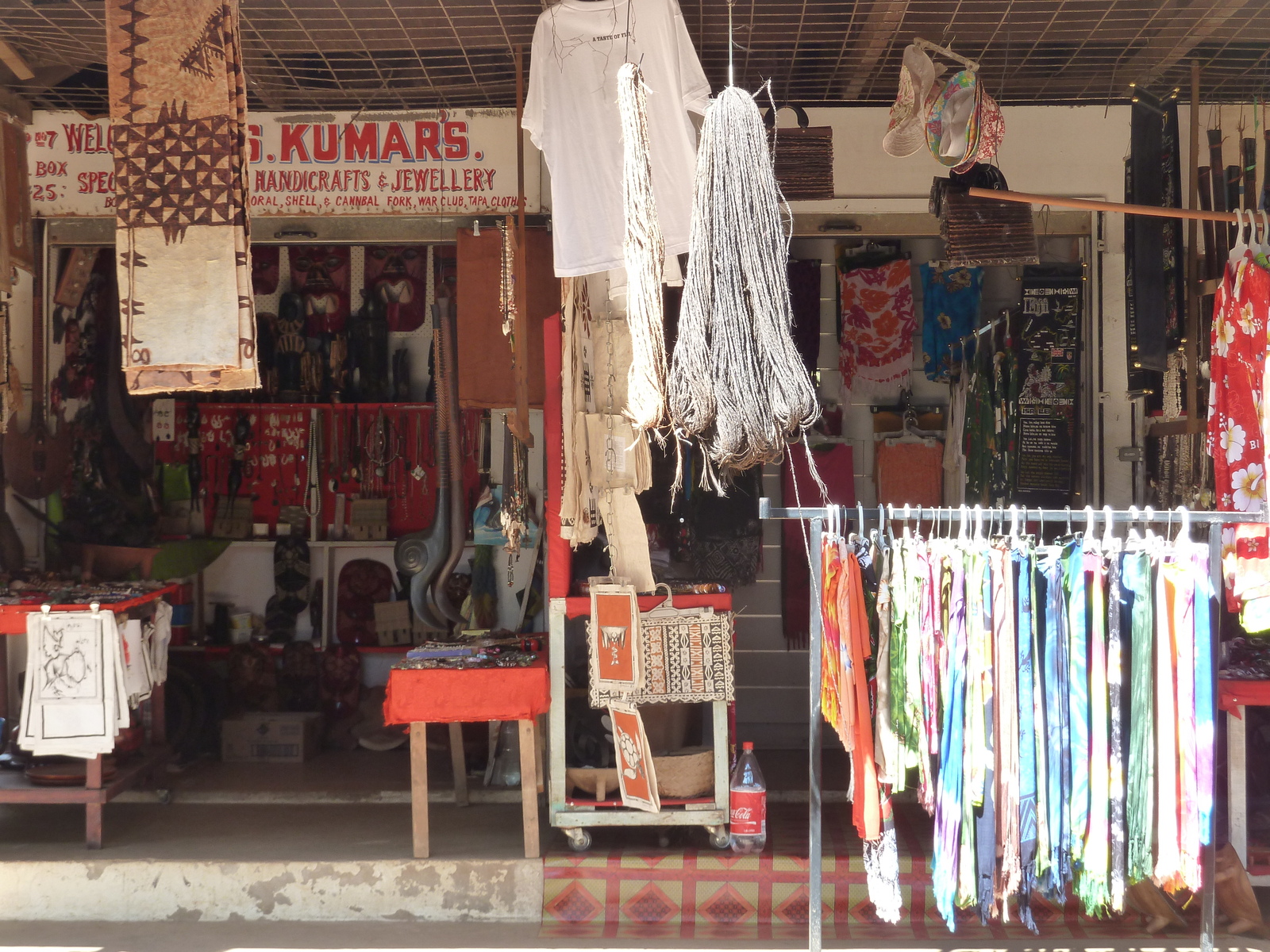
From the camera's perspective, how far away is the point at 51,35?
4695 millimetres

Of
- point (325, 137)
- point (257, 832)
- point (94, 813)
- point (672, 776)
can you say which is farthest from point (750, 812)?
point (325, 137)

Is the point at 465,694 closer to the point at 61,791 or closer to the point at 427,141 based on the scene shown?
the point at 61,791

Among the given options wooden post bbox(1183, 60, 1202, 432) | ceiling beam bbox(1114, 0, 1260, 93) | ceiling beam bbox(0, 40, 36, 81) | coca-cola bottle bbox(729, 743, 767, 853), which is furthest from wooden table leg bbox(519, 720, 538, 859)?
ceiling beam bbox(1114, 0, 1260, 93)

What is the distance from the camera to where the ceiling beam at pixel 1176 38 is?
4461 millimetres

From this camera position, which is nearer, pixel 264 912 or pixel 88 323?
pixel 264 912

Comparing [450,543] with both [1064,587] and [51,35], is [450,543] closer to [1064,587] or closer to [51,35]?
[51,35]

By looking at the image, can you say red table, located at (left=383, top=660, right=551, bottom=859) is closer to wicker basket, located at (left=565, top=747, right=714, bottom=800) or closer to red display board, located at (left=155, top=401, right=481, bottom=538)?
wicker basket, located at (left=565, top=747, right=714, bottom=800)

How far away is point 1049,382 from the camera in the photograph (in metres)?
5.77

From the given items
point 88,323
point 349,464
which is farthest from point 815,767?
point 88,323

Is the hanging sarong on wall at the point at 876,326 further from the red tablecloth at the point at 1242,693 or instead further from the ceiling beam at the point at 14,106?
the ceiling beam at the point at 14,106

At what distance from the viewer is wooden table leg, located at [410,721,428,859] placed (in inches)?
175

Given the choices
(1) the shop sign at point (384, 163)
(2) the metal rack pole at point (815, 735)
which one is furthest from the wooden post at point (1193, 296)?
(1) the shop sign at point (384, 163)

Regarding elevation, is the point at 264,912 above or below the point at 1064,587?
below

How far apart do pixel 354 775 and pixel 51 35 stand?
384 cm
